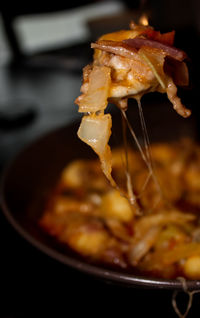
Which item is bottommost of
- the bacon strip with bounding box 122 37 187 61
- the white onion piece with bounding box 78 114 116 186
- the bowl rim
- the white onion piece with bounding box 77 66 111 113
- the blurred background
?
the blurred background

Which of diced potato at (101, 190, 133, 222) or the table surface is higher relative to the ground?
diced potato at (101, 190, 133, 222)

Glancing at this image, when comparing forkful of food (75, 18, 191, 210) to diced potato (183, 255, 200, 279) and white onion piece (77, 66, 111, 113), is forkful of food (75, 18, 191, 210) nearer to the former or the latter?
white onion piece (77, 66, 111, 113)

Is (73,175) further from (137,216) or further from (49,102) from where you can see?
(49,102)

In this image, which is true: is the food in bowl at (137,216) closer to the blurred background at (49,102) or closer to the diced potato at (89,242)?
the diced potato at (89,242)

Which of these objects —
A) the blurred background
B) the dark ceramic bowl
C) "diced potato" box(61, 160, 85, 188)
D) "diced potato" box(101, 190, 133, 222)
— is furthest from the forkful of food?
"diced potato" box(61, 160, 85, 188)

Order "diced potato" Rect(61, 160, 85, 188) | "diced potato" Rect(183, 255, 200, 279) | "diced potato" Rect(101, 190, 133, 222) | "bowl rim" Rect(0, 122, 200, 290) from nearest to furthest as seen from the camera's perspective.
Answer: "bowl rim" Rect(0, 122, 200, 290)
"diced potato" Rect(183, 255, 200, 279)
"diced potato" Rect(101, 190, 133, 222)
"diced potato" Rect(61, 160, 85, 188)

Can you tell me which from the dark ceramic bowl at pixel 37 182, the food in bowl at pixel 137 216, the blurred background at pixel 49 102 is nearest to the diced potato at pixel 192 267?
the food in bowl at pixel 137 216

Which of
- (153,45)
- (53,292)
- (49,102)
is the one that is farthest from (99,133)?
(49,102)

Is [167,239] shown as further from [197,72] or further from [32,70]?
[32,70]
